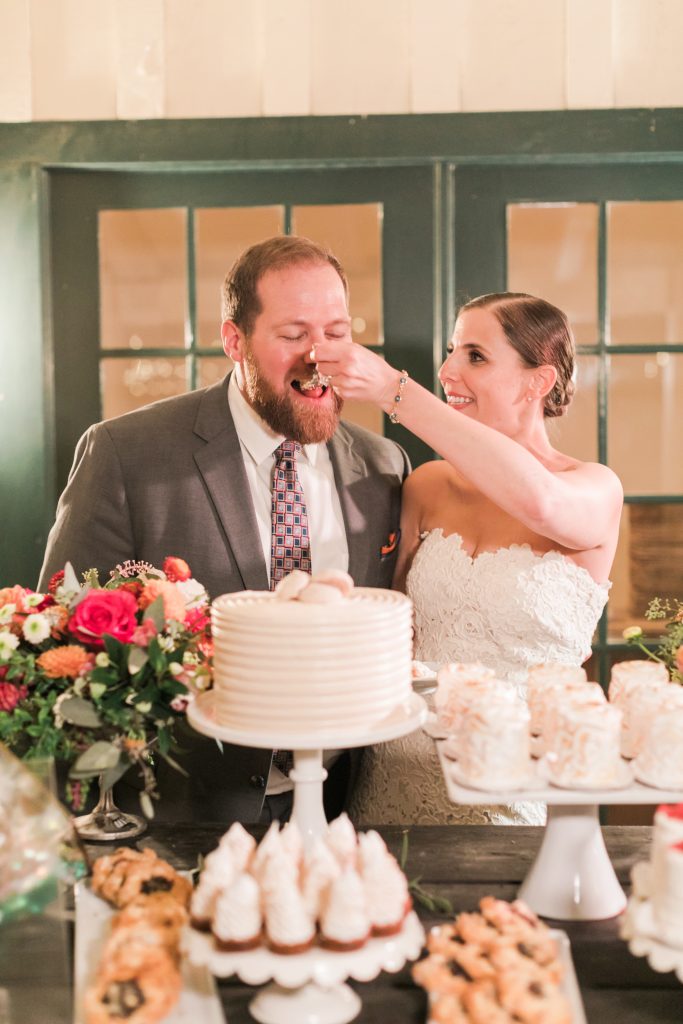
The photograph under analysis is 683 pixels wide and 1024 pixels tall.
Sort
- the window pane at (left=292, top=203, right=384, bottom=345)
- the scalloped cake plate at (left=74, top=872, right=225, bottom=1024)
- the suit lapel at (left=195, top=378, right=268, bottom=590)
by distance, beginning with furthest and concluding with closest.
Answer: the window pane at (left=292, top=203, right=384, bottom=345), the suit lapel at (left=195, top=378, right=268, bottom=590), the scalloped cake plate at (left=74, top=872, right=225, bottom=1024)

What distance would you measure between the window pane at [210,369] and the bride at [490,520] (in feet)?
2.79

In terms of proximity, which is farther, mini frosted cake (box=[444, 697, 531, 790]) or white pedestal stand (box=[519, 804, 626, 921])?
white pedestal stand (box=[519, 804, 626, 921])

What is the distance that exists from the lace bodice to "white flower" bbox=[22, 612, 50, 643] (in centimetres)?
132

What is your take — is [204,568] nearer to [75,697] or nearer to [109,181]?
[75,697]

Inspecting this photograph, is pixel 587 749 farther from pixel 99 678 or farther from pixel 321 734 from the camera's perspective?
pixel 99 678

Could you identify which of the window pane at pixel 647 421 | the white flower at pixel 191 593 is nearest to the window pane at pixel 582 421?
the window pane at pixel 647 421

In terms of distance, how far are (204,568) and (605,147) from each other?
2.00 m

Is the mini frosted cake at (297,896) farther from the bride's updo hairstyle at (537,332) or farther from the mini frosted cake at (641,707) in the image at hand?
the bride's updo hairstyle at (537,332)

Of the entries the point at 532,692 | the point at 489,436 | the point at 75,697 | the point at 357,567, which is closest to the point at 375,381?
the point at 489,436

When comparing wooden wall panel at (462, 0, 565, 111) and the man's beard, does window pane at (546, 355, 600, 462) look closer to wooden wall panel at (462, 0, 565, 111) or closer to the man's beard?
wooden wall panel at (462, 0, 565, 111)

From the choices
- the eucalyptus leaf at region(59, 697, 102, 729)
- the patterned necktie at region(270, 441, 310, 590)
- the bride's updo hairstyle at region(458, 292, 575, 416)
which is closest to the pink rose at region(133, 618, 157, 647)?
the eucalyptus leaf at region(59, 697, 102, 729)

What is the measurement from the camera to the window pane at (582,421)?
11.6 ft

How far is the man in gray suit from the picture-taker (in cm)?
254

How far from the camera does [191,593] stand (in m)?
1.91
